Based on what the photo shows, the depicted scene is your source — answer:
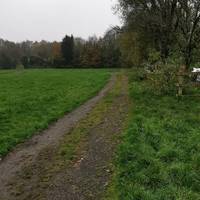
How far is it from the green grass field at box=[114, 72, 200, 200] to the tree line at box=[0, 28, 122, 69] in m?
75.3

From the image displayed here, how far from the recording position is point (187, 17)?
2314 cm

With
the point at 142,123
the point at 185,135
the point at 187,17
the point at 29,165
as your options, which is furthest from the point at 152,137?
the point at 187,17

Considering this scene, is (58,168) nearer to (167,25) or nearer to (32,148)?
(32,148)

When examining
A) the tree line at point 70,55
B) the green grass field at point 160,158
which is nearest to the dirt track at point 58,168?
the green grass field at point 160,158

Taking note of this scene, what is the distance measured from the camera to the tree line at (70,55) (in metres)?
98.1

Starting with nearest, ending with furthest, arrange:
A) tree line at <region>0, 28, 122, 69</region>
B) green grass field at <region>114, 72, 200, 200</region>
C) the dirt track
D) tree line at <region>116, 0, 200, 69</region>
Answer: green grass field at <region>114, 72, 200, 200</region>
the dirt track
tree line at <region>116, 0, 200, 69</region>
tree line at <region>0, 28, 122, 69</region>

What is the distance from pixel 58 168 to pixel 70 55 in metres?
96.6

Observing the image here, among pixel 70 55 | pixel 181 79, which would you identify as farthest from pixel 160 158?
pixel 70 55

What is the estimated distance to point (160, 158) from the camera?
31.9 ft

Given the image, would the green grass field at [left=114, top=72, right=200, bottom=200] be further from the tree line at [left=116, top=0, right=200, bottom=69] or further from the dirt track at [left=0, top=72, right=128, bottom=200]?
the tree line at [left=116, top=0, right=200, bottom=69]

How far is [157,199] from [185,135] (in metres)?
5.22

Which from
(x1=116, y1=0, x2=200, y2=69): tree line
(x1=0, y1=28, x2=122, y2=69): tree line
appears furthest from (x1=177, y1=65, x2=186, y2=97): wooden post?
(x1=0, y1=28, x2=122, y2=69): tree line

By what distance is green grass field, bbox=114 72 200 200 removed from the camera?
763 cm

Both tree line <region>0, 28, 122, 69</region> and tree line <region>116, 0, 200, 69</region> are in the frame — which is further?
tree line <region>0, 28, 122, 69</region>
